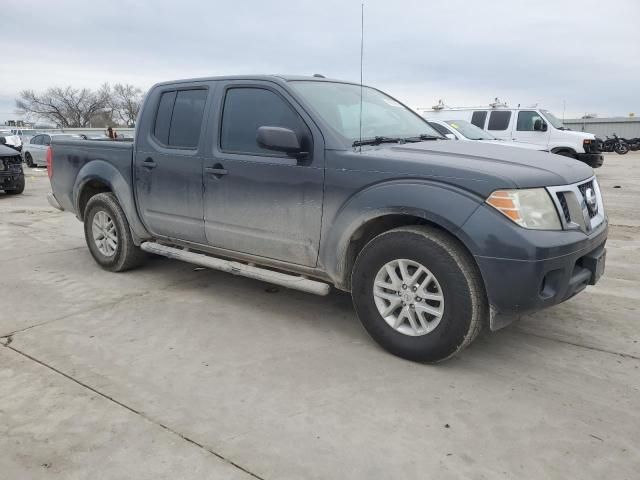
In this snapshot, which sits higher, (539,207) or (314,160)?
(314,160)

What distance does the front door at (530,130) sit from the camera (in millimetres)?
14102

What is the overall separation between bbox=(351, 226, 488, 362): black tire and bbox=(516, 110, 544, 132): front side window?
12394 millimetres

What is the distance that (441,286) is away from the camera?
3.07 metres

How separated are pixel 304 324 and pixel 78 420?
1749 millimetres

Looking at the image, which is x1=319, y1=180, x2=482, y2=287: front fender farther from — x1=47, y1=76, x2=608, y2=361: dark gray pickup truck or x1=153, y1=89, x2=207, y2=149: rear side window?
x1=153, y1=89, x2=207, y2=149: rear side window

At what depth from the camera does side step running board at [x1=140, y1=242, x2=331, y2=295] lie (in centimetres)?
364

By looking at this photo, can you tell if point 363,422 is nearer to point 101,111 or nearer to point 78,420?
point 78,420

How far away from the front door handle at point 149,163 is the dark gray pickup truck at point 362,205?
17mm

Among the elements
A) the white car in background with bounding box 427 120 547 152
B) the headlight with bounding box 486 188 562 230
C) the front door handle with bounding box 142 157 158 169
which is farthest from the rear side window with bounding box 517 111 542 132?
the headlight with bounding box 486 188 562 230

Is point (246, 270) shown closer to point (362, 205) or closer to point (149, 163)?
point (362, 205)

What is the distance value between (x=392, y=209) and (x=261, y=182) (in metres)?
1.11

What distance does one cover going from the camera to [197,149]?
4.31m

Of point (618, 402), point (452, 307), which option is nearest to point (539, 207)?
point (452, 307)

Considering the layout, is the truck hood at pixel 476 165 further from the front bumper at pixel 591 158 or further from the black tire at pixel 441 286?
the front bumper at pixel 591 158
